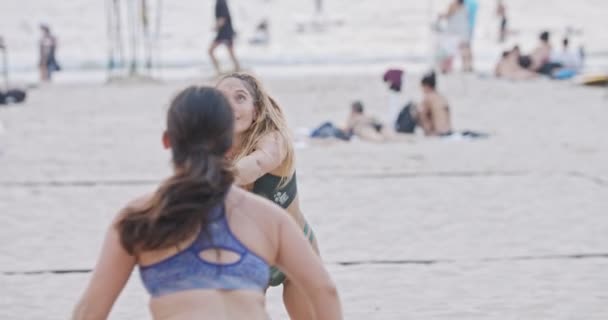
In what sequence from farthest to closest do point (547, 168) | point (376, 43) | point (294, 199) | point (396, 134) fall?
point (376, 43) → point (396, 134) → point (547, 168) → point (294, 199)

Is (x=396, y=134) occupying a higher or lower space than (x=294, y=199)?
lower

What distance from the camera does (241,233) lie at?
2701 millimetres

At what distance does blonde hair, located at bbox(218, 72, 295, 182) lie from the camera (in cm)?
404

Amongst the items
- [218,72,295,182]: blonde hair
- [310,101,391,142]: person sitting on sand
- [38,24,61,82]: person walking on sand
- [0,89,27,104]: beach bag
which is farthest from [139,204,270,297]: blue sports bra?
[38,24,61,82]: person walking on sand

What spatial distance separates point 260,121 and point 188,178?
142 centimetres

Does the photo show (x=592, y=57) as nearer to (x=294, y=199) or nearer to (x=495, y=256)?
(x=495, y=256)

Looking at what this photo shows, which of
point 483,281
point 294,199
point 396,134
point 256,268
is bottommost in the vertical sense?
point 396,134

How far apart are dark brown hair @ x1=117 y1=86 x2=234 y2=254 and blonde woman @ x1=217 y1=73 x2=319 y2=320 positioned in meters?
1.15

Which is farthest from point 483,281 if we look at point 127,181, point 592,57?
point 592,57

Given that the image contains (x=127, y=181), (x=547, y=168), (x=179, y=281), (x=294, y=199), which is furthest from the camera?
(x=547, y=168)

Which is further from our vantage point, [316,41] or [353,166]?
[316,41]

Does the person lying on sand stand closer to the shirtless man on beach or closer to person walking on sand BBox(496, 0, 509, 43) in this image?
the shirtless man on beach

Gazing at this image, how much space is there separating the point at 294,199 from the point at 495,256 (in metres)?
3.06

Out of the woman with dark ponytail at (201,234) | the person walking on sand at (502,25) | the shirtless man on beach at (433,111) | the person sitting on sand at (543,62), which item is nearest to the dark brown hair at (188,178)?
the woman with dark ponytail at (201,234)
